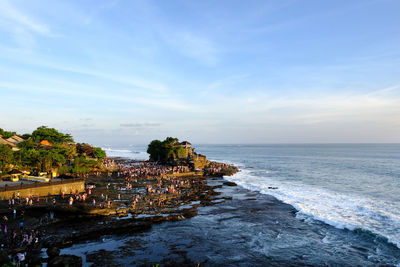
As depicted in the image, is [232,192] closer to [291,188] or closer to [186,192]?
[186,192]

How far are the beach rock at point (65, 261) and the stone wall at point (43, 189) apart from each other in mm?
15745

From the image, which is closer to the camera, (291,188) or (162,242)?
(162,242)

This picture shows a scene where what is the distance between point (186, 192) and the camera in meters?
39.5

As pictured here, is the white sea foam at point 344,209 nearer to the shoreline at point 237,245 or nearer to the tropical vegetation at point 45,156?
the shoreline at point 237,245

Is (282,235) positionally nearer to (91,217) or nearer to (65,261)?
(65,261)

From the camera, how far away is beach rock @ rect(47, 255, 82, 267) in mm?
14416

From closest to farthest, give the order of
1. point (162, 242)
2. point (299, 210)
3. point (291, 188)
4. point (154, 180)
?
point (162, 242) → point (299, 210) → point (291, 188) → point (154, 180)

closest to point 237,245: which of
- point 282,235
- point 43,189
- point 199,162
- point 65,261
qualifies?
point 282,235

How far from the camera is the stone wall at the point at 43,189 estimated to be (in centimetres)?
2575

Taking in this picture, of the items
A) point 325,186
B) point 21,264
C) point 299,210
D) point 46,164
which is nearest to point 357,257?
point 299,210

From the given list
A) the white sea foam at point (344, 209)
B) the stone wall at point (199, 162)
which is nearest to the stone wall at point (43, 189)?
the white sea foam at point (344, 209)

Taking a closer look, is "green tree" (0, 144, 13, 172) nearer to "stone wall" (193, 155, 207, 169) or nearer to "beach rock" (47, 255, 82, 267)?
"beach rock" (47, 255, 82, 267)

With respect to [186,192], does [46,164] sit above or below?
above

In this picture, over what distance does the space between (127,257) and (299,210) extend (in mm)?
22540
